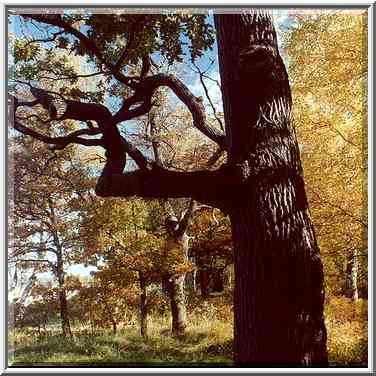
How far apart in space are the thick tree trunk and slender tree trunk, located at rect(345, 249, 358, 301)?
445 mm

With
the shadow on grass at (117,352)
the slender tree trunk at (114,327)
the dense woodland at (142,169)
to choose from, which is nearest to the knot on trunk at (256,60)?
the dense woodland at (142,169)

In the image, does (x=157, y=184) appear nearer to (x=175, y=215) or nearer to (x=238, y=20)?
(x=175, y=215)

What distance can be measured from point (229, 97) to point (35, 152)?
1.65 meters

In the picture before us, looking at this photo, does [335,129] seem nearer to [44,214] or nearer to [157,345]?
[157,345]

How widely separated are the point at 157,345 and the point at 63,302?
83cm

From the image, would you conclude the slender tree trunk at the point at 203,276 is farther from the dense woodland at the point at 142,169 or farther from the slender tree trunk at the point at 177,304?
the slender tree trunk at the point at 177,304

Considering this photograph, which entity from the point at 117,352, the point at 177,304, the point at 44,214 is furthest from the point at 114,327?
the point at 44,214

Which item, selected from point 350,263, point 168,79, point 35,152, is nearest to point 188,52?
point 168,79

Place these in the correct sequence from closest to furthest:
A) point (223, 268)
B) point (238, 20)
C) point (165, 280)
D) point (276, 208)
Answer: point (276, 208)
point (238, 20)
point (223, 268)
point (165, 280)

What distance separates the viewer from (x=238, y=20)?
11.5ft

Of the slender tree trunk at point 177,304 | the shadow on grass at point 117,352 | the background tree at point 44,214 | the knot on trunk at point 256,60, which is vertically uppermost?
the knot on trunk at point 256,60

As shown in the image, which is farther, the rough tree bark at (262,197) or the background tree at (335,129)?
the background tree at (335,129)

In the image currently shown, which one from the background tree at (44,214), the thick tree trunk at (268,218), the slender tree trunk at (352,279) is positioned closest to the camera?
the thick tree trunk at (268,218)

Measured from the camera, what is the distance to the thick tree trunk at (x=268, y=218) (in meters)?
3.28
